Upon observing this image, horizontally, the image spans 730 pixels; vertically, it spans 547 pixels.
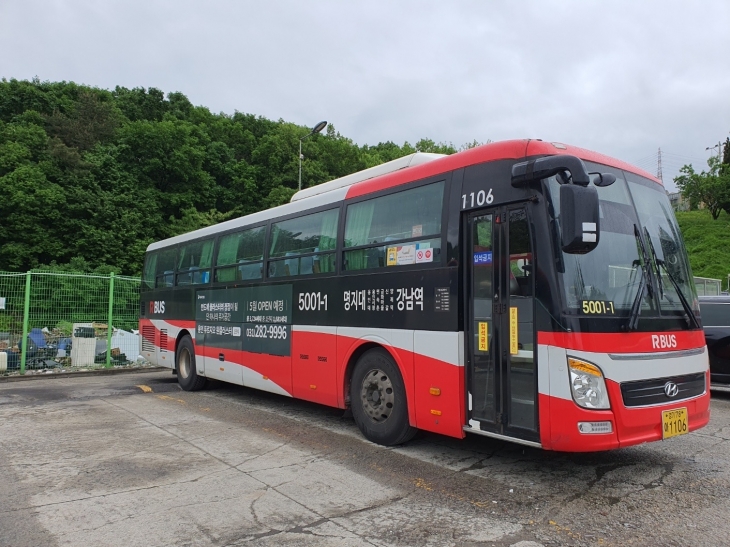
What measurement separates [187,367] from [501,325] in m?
8.12

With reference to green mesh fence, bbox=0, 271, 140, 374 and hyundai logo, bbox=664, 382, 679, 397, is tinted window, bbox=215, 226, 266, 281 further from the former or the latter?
green mesh fence, bbox=0, 271, 140, 374

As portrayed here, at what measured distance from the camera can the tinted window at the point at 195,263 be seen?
35.0 ft

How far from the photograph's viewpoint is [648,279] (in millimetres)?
4961

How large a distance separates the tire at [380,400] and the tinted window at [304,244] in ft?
4.91

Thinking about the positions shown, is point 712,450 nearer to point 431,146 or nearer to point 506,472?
point 506,472

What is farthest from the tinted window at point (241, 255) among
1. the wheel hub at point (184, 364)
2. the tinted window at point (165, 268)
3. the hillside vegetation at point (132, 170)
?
the hillside vegetation at point (132, 170)

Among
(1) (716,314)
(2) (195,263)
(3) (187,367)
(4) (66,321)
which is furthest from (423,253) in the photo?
(4) (66,321)

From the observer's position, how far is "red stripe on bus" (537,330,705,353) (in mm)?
4488

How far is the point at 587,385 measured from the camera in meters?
4.48

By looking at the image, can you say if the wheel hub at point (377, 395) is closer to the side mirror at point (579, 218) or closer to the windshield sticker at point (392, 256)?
the windshield sticker at point (392, 256)

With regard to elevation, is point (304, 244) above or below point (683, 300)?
above

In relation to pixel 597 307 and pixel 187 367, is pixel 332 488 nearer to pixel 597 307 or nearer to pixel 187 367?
pixel 597 307

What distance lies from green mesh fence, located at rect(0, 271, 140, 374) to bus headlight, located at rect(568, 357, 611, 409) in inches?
536

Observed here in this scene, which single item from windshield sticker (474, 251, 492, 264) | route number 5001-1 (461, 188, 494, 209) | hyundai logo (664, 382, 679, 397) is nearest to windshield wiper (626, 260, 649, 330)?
hyundai logo (664, 382, 679, 397)
